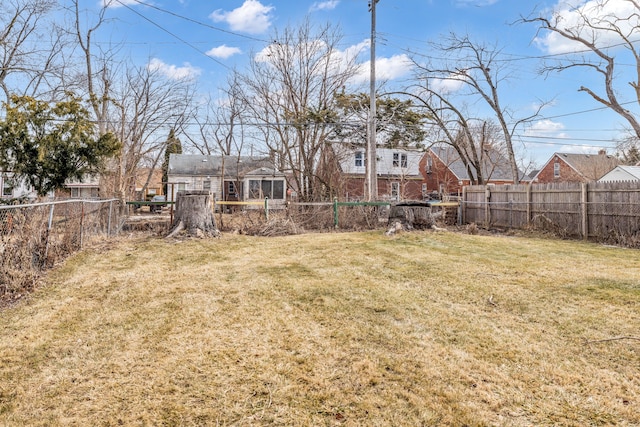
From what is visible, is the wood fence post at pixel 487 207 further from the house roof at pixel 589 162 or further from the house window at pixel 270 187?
the house roof at pixel 589 162

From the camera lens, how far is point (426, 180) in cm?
3400

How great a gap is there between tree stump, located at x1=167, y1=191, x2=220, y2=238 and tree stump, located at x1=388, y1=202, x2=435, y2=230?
16.8ft

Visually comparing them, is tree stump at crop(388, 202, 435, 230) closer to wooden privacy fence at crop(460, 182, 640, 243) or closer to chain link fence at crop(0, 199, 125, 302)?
wooden privacy fence at crop(460, 182, 640, 243)

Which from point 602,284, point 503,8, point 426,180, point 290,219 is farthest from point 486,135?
point 602,284

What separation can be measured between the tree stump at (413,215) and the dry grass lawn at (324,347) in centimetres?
469

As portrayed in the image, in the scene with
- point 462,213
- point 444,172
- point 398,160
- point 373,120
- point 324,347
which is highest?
point 398,160

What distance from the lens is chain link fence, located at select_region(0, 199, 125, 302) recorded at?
424 cm

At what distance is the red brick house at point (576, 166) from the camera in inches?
1213

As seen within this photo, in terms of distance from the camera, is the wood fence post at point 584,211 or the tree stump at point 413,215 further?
the tree stump at point 413,215

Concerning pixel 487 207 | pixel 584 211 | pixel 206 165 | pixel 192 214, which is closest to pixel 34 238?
pixel 192 214

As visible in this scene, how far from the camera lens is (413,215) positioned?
33.9 feet

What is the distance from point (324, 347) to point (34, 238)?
14.9 ft

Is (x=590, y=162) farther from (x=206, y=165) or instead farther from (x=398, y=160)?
(x=206, y=165)

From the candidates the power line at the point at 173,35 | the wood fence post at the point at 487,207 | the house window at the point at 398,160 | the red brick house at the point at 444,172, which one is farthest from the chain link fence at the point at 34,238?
the red brick house at the point at 444,172
